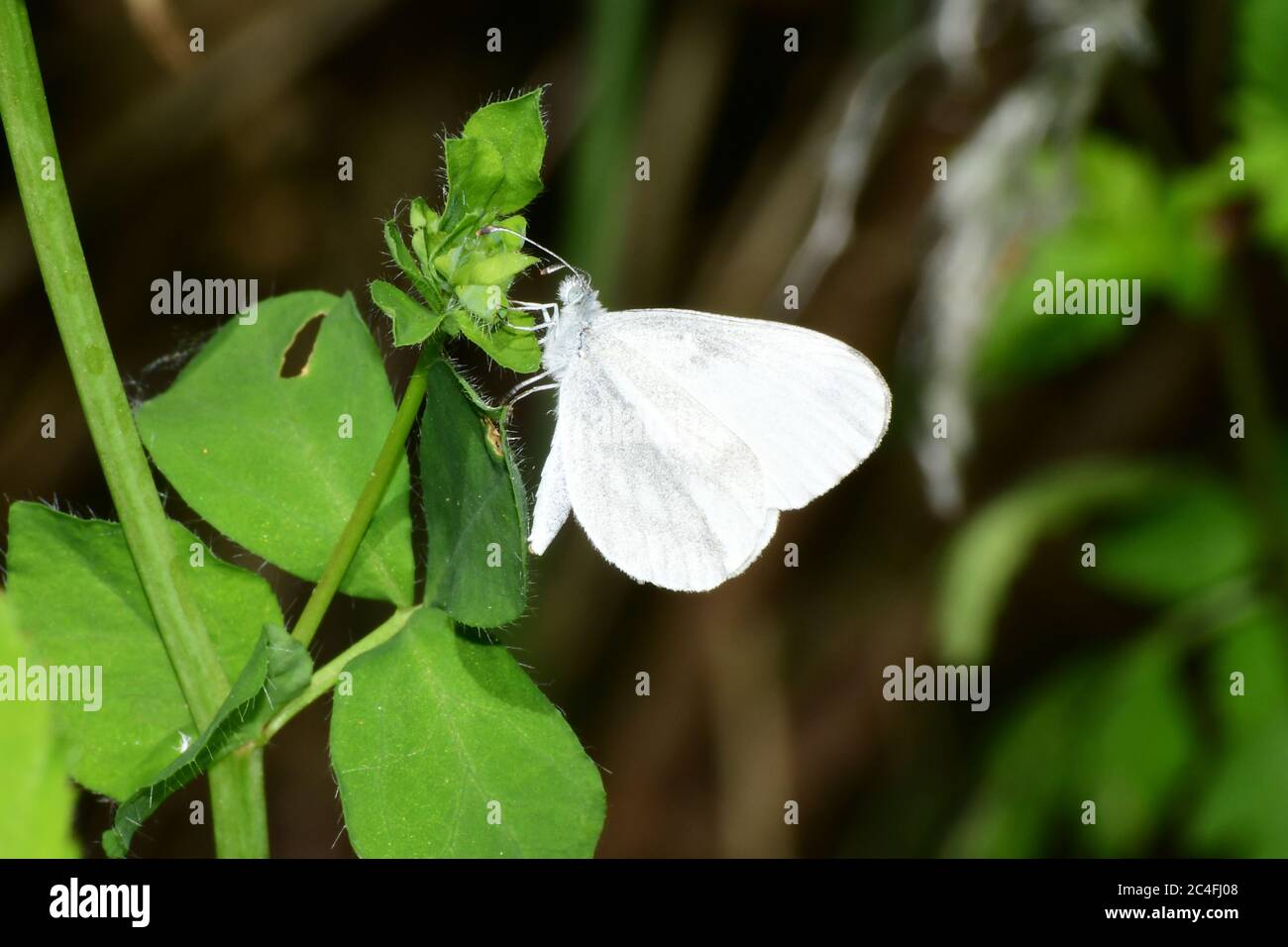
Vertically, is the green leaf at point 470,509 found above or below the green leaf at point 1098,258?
below

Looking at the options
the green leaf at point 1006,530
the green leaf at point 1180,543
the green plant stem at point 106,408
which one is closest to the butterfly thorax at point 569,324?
the green plant stem at point 106,408

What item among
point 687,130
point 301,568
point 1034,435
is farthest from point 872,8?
point 301,568

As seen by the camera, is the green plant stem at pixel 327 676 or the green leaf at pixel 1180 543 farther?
the green leaf at pixel 1180 543

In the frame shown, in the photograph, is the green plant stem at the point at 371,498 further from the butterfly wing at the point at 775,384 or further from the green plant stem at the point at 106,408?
the butterfly wing at the point at 775,384

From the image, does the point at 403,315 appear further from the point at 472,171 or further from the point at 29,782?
the point at 29,782

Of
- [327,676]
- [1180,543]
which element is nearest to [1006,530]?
[1180,543]

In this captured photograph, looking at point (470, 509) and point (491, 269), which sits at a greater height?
point (491, 269)
